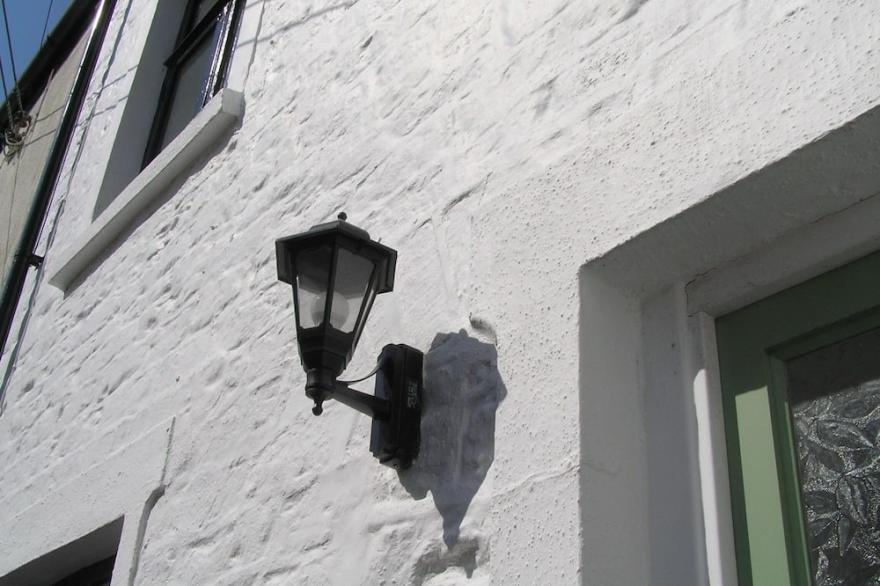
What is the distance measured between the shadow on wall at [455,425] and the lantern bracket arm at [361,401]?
97 mm

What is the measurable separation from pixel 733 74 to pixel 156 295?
2571 mm

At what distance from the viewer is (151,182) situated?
13.6ft

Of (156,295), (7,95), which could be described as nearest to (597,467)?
(156,295)

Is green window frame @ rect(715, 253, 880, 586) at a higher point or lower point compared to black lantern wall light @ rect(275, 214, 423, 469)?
lower

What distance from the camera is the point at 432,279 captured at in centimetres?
239

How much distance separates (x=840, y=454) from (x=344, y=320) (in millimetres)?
1019

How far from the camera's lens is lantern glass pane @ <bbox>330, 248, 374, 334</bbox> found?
215 centimetres

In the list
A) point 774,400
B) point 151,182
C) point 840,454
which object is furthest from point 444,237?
point 151,182

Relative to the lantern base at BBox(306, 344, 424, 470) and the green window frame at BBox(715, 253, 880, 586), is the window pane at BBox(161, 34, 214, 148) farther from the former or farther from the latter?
the green window frame at BBox(715, 253, 880, 586)

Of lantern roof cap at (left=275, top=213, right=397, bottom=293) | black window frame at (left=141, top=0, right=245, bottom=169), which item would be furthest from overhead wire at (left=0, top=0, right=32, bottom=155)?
lantern roof cap at (left=275, top=213, right=397, bottom=293)

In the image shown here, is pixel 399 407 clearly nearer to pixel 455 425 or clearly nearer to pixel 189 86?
pixel 455 425

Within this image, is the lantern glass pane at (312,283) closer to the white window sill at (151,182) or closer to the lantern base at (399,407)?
the lantern base at (399,407)

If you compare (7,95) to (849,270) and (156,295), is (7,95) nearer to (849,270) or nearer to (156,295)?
(156,295)

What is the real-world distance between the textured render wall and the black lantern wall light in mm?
63
